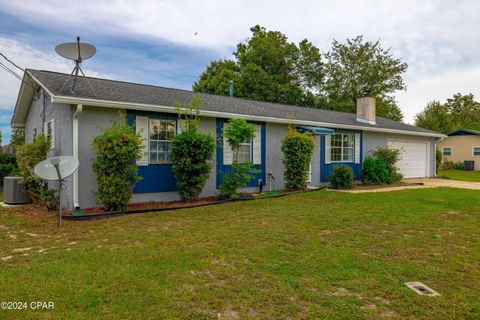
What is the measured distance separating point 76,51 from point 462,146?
91.6 feet

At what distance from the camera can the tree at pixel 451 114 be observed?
3381 centimetres

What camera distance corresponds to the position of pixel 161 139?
841cm

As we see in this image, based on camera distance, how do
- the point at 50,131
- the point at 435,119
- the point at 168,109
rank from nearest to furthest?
the point at 168,109, the point at 50,131, the point at 435,119

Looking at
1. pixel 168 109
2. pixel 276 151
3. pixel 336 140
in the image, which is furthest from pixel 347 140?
pixel 168 109

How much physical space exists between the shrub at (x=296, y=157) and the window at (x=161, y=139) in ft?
12.6

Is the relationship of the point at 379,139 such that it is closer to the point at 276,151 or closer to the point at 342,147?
the point at 342,147

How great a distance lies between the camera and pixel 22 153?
806 centimetres

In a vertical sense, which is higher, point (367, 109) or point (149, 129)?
point (367, 109)

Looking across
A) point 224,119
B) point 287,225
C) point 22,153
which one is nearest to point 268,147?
point 224,119

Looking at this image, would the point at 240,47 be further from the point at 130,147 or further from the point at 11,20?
the point at 130,147

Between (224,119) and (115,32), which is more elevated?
(115,32)

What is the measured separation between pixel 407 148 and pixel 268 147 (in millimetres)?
9669

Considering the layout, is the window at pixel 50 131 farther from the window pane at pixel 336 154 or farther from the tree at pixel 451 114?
the tree at pixel 451 114

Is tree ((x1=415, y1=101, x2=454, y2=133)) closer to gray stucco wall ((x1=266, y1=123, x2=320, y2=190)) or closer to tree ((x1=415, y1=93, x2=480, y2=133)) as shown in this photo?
tree ((x1=415, y1=93, x2=480, y2=133))
